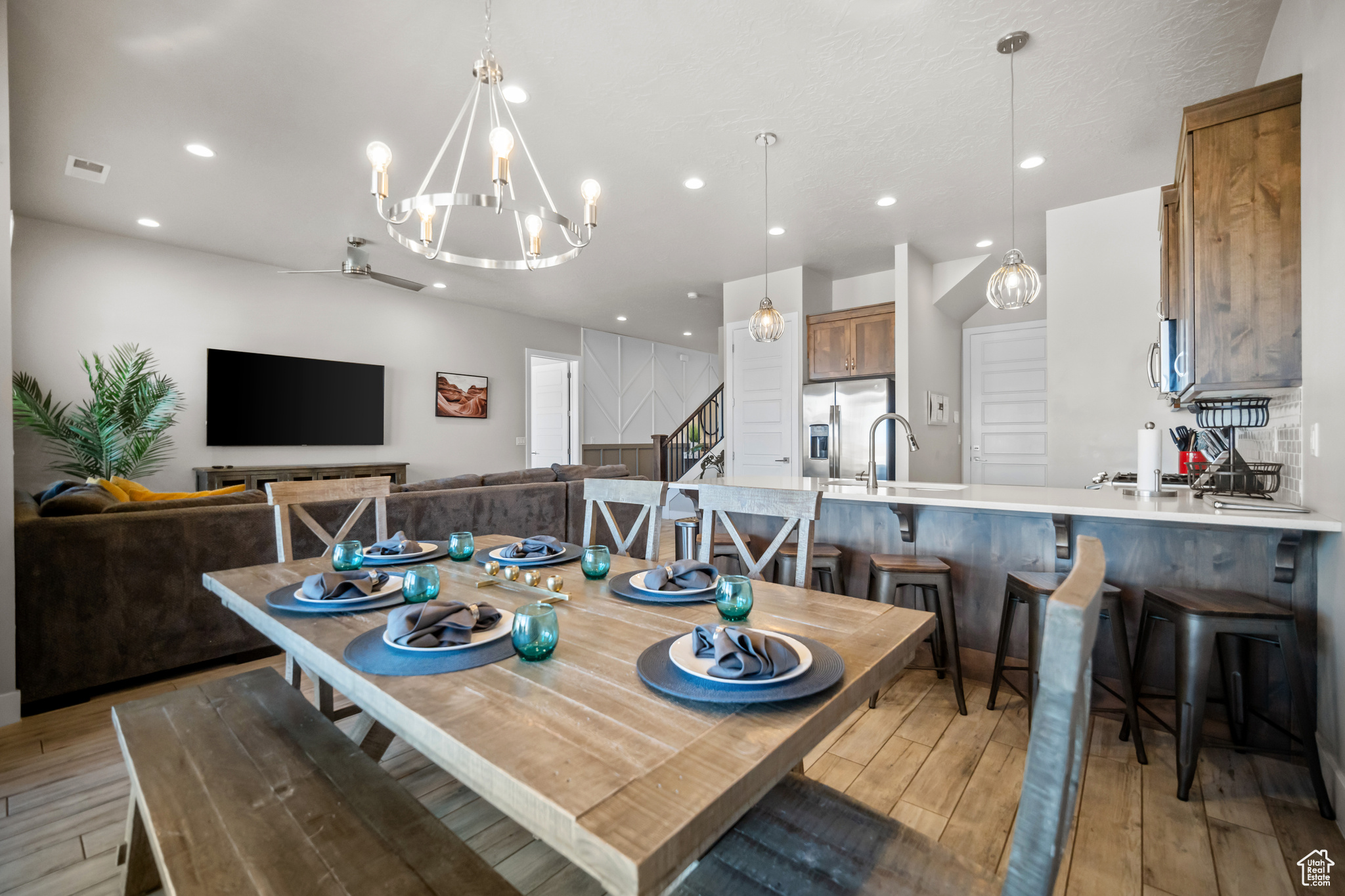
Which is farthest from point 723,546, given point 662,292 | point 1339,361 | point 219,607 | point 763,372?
point 662,292

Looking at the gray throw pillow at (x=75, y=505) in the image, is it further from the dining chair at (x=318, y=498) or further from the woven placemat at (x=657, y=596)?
the woven placemat at (x=657, y=596)

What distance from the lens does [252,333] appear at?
5.46 metres

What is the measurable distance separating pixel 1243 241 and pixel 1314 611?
4.13ft

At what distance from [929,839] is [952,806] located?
0.96 m

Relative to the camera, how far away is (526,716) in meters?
0.82

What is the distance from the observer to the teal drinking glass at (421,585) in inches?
51.3

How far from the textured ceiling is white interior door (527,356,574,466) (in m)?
3.91

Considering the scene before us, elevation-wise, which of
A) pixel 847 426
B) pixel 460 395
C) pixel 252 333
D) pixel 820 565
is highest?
pixel 252 333

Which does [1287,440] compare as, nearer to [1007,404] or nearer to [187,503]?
[1007,404]

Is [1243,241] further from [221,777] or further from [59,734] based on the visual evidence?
[59,734]

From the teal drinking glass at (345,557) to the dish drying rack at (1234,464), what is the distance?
315cm

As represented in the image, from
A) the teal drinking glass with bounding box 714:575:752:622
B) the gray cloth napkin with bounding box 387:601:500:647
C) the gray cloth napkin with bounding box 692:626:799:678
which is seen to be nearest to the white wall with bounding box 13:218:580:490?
the gray cloth napkin with bounding box 387:601:500:647

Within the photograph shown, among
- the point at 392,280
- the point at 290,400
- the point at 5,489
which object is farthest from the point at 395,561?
the point at 290,400

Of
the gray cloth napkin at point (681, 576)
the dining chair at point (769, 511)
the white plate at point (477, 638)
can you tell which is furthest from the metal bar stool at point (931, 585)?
the white plate at point (477, 638)
